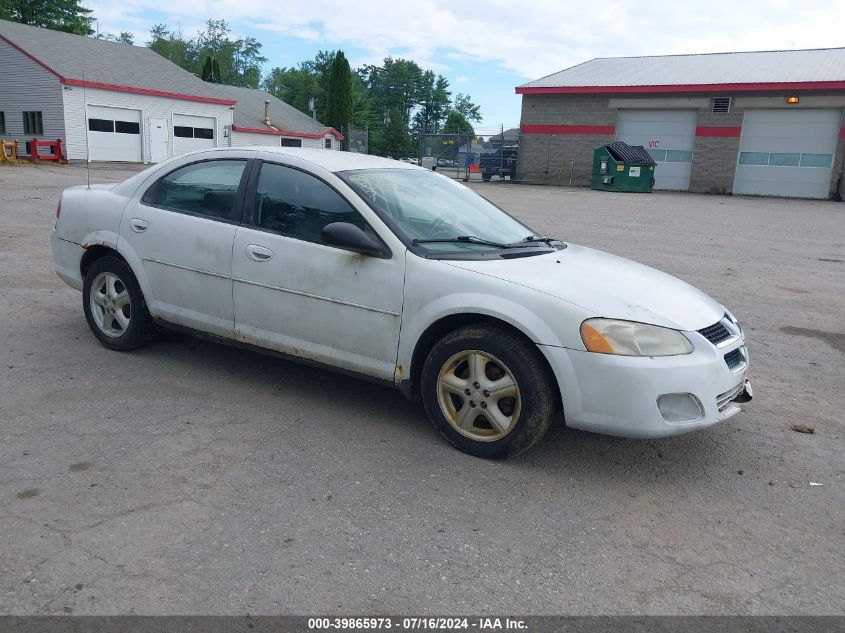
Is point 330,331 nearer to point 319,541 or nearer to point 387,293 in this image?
point 387,293

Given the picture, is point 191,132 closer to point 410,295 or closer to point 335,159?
point 335,159

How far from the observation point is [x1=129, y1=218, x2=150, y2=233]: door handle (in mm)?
4941

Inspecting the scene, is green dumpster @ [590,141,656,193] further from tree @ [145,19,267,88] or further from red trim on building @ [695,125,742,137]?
tree @ [145,19,267,88]

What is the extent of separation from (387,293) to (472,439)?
91cm

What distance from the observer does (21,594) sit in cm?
253

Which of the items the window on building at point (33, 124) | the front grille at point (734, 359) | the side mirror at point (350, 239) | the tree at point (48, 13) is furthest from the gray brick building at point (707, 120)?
the tree at point (48, 13)

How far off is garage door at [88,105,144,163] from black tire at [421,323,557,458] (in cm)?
3455

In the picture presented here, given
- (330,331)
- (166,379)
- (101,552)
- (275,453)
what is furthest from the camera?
(166,379)

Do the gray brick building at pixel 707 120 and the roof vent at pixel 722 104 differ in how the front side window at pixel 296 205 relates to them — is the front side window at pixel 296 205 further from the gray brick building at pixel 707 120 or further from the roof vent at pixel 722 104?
the roof vent at pixel 722 104

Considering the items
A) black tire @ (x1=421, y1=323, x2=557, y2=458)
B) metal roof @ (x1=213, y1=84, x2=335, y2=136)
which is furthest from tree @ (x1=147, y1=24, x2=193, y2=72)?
black tire @ (x1=421, y1=323, x2=557, y2=458)

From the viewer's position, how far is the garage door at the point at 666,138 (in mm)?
33875

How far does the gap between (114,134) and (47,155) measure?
3623 millimetres

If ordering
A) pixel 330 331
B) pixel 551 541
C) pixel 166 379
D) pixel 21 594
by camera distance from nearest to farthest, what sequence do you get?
pixel 21 594 → pixel 551 541 → pixel 330 331 → pixel 166 379

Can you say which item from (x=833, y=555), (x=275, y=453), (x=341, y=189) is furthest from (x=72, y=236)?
(x=833, y=555)
